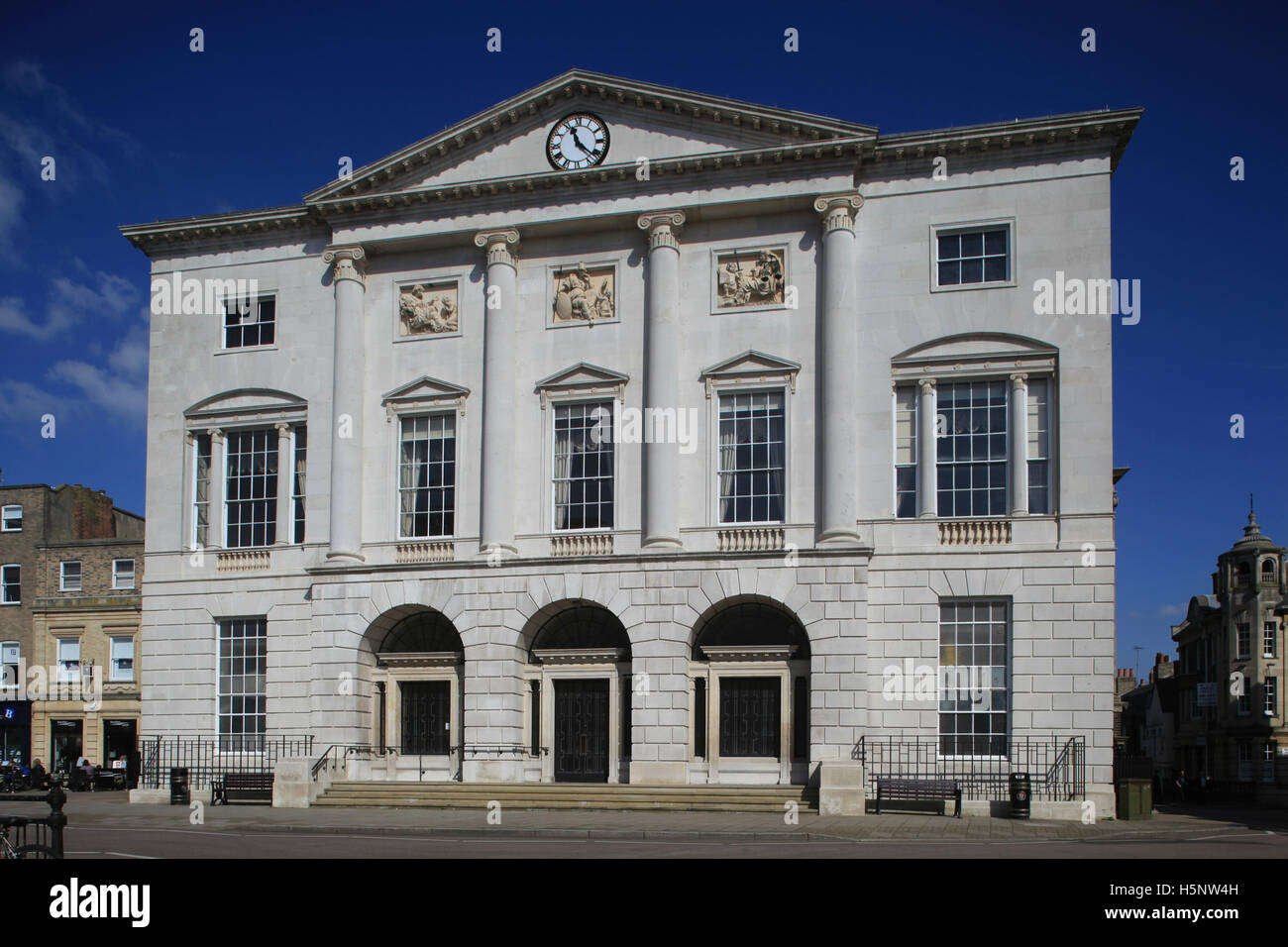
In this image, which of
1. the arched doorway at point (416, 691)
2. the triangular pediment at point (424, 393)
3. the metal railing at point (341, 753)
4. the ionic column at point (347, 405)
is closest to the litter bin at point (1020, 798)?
the arched doorway at point (416, 691)

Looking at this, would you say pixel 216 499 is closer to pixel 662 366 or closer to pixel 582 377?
pixel 582 377

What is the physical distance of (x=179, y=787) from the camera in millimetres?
33031

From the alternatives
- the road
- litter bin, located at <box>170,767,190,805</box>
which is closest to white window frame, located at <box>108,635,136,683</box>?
litter bin, located at <box>170,767,190,805</box>

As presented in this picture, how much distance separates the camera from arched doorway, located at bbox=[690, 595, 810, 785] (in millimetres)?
30719

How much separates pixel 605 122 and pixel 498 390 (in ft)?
24.9

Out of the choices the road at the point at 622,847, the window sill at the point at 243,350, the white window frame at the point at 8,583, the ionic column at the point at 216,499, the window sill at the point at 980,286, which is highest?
the window sill at the point at 980,286

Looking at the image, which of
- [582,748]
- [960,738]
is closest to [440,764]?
[582,748]

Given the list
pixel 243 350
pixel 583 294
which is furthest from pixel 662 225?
pixel 243 350

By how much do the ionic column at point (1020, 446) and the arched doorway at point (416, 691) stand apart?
14665mm

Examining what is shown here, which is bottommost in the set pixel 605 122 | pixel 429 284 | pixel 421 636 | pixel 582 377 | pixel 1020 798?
pixel 1020 798

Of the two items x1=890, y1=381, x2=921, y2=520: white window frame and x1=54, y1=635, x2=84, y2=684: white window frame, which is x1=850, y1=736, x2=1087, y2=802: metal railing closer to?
x1=890, y1=381, x2=921, y2=520: white window frame

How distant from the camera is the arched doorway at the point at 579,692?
3219 centimetres

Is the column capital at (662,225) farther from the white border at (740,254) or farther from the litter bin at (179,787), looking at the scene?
the litter bin at (179,787)
